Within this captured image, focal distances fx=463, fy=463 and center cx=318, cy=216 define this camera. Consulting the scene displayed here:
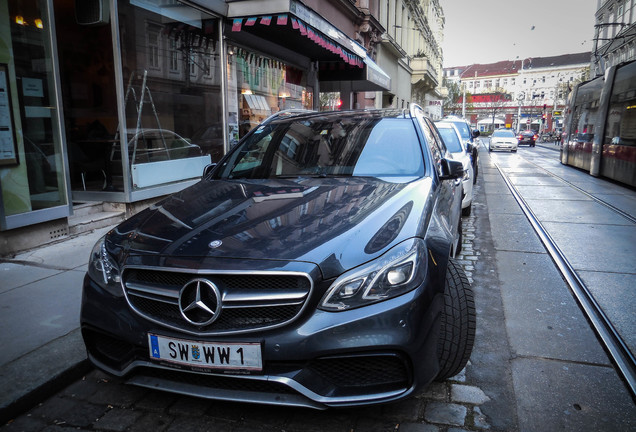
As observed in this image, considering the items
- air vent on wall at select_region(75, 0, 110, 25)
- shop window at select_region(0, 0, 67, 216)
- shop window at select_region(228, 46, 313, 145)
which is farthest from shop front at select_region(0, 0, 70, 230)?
shop window at select_region(228, 46, 313, 145)

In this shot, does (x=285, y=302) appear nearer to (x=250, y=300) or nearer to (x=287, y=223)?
(x=250, y=300)

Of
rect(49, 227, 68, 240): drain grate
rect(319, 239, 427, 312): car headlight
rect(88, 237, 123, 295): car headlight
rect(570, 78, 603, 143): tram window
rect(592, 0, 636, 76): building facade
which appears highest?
rect(592, 0, 636, 76): building facade

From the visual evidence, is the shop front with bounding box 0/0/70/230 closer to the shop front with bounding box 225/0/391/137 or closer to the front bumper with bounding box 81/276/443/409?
the shop front with bounding box 225/0/391/137

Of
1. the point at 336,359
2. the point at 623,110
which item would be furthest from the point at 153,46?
the point at 623,110

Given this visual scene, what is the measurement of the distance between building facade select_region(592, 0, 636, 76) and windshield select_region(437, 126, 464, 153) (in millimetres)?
29017

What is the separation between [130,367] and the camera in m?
2.26

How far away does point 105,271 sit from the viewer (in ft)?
8.17

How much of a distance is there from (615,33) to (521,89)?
67.8m

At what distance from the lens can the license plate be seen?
2029mm

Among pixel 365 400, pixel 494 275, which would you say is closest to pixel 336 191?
pixel 365 400

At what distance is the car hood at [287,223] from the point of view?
7.19 ft

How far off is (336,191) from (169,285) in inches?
47.8

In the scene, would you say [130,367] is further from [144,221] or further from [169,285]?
[144,221]

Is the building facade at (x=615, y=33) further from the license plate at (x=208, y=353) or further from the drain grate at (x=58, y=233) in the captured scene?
the license plate at (x=208, y=353)
